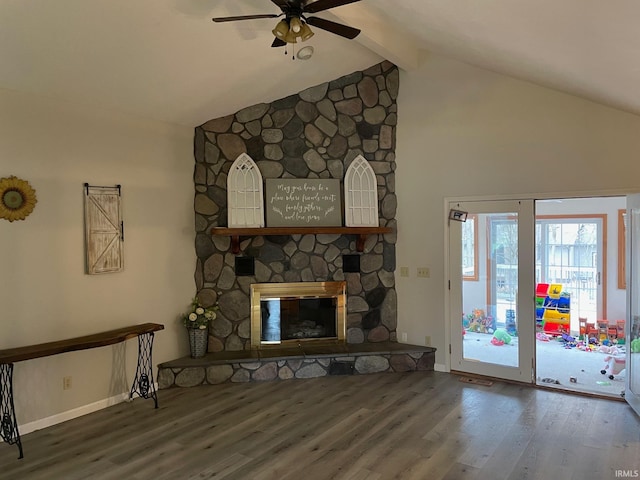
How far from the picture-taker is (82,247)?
12.8 feet

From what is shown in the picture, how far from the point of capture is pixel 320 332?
5.30 m

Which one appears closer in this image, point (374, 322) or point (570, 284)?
point (374, 322)

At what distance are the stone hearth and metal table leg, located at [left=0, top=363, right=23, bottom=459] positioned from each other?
138 cm

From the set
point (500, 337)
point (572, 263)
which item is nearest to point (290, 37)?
point (500, 337)

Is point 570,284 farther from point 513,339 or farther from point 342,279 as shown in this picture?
point 342,279

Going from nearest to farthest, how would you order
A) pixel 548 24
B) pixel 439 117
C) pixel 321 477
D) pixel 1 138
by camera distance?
1. pixel 548 24
2. pixel 321 477
3. pixel 1 138
4. pixel 439 117

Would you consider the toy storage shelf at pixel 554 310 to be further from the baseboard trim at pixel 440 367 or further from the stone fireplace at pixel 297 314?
the stone fireplace at pixel 297 314

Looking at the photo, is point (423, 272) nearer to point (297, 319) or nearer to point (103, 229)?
point (297, 319)

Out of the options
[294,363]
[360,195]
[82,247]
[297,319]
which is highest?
[360,195]

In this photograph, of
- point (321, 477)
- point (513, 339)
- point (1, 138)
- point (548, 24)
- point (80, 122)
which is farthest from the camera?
point (513, 339)

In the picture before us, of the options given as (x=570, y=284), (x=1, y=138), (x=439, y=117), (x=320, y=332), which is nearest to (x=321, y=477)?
(x=320, y=332)

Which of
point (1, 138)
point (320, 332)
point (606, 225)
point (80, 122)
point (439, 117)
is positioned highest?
point (439, 117)

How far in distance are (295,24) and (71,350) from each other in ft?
9.73

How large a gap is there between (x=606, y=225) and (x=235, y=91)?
5.99m
